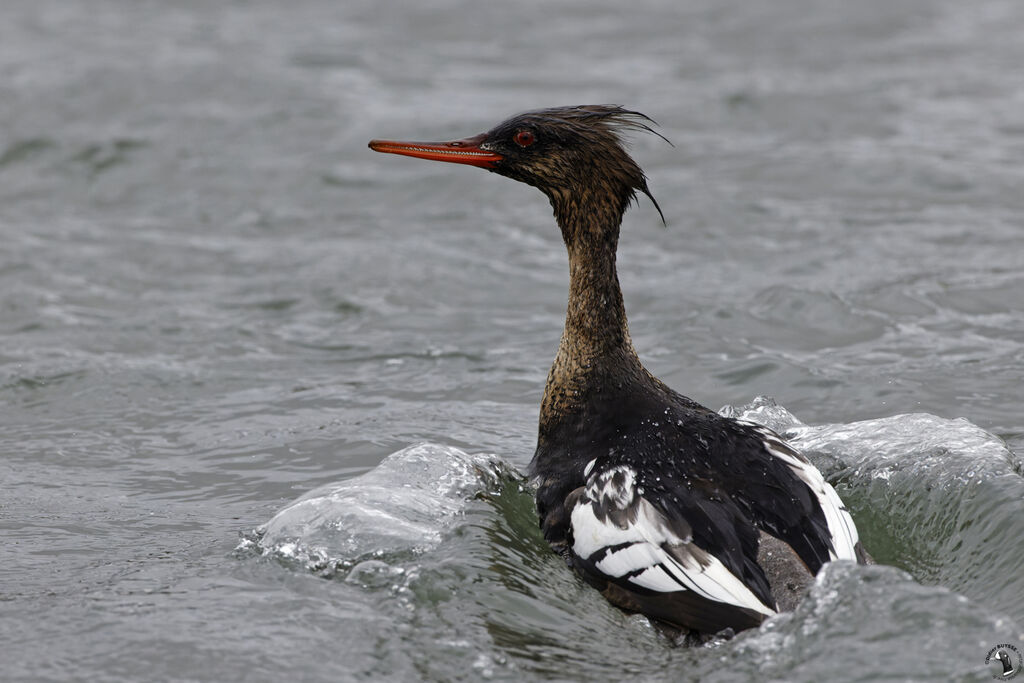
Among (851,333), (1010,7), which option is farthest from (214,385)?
(1010,7)

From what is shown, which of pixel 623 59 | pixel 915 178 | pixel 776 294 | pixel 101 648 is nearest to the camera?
pixel 101 648

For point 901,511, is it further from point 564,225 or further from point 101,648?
point 101,648

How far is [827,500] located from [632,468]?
0.79 meters

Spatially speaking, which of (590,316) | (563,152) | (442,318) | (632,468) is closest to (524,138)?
(563,152)

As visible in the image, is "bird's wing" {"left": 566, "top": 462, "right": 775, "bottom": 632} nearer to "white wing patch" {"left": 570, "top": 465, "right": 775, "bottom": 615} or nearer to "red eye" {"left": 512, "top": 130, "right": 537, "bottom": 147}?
"white wing patch" {"left": 570, "top": 465, "right": 775, "bottom": 615}

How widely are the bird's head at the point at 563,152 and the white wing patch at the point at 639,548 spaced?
1.43m

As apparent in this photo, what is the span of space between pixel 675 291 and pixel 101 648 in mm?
6005

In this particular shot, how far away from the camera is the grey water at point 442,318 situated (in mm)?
4844

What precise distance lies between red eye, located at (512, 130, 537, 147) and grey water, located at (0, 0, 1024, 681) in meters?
1.54

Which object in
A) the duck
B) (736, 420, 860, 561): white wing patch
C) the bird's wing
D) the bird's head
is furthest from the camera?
the bird's head

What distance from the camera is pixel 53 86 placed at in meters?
14.1

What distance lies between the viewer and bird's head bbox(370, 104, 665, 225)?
5.94m

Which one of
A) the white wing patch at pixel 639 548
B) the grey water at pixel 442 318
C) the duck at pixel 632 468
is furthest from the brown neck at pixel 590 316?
the white wing patch at pixel 639 548

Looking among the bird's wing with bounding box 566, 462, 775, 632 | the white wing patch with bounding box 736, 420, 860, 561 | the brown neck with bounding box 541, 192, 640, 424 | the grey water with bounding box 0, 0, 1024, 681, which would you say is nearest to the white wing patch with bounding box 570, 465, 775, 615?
the bird's wing with bounding box 566, 462, 775, 632
